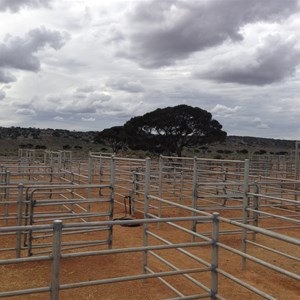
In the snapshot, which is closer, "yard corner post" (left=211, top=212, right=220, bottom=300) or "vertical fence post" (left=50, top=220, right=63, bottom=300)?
"vertical fence post" (left=50, top=220, right=63, bottom=300)

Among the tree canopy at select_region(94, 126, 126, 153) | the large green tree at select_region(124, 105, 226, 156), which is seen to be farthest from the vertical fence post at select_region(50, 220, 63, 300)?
the tree canopy at select_region(94, 126, 126, 153)

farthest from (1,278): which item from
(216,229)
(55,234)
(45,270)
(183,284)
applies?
(216,229)

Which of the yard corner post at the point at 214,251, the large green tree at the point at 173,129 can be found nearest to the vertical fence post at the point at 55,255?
the yard corner post at the point at 214,251

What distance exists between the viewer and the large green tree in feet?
115

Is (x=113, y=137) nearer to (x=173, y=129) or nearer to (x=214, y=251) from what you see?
(x=173, y=129)

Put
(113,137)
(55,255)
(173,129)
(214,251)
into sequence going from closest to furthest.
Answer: (55,255) → (214,251) → (173,129) → (113,137)

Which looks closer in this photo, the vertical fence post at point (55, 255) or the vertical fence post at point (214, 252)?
the vertical fence post at point (55, 255)

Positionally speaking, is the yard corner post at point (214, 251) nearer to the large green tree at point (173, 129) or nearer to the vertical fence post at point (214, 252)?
the vertical fence post at point (214, 252)

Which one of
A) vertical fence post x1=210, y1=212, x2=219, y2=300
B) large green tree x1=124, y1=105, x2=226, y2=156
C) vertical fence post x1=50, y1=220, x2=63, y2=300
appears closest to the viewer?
vertical fence post x1=50, y1=220, x2=63, y2=300

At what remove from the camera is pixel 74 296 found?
5750mm

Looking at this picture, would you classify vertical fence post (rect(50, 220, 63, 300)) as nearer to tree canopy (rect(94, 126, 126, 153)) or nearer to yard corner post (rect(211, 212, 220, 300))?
yard corner post (rect(211, 212, 220, 300))

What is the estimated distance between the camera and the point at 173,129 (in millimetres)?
35188

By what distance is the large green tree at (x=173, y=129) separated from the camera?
1383 inches

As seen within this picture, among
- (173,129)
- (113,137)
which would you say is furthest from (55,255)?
(113,137)
